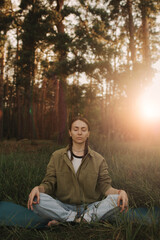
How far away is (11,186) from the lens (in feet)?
12.5

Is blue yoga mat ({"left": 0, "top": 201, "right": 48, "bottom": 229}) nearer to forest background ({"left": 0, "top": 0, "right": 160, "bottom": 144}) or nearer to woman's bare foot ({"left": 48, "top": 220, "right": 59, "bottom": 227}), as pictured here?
woman's bare foot ({"left": 48, "top": 220, "right": 59, "bottom": 227})

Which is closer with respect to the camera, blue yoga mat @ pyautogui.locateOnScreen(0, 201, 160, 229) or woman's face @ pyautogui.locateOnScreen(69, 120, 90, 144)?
blue yoga mat @ pyautogui.locateOnScreen(0, 201, 160, 229)

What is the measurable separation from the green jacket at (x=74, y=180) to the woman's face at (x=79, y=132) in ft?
0.61

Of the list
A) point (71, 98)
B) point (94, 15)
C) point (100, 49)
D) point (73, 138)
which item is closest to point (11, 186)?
point (73, 138)

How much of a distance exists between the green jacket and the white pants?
0.16 metres

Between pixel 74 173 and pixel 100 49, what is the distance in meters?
7.16

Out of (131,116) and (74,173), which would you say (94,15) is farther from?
(74,173)

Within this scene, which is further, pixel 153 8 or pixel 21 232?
pixel 153 8

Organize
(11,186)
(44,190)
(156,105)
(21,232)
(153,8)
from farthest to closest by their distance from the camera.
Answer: (156,105) < (153,8) < (11,186) < (44,190) < (21,232)

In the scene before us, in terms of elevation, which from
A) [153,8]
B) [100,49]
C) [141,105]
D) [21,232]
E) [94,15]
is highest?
[153,8]

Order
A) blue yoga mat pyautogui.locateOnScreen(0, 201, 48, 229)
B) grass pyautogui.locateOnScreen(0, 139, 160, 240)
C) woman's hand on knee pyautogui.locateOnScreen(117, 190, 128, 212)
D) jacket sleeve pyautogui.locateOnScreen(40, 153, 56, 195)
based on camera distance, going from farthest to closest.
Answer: jacket sleeve pyautogui.locateOnScreen(40, 153, 56, 195)
blue yoga mat pyautogui.locateOnScreen(0, 201, 48, 229)
woman's hand on knee pyautogui.locateOnScreen(117, 190, 128, 212)
grass pyautogui.locateOnScreen(0, 139, 160, 240)

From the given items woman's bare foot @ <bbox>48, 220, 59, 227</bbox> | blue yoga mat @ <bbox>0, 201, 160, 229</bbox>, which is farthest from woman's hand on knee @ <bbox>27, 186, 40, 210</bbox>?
woman's bare foot @ <bbox>48, 220, 59, 227</bbox>

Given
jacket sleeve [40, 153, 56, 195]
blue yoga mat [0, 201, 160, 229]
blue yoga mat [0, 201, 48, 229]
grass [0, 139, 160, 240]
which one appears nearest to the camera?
grass [0, 139, 160, 240]

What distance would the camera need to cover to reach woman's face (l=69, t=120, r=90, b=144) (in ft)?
9.44
